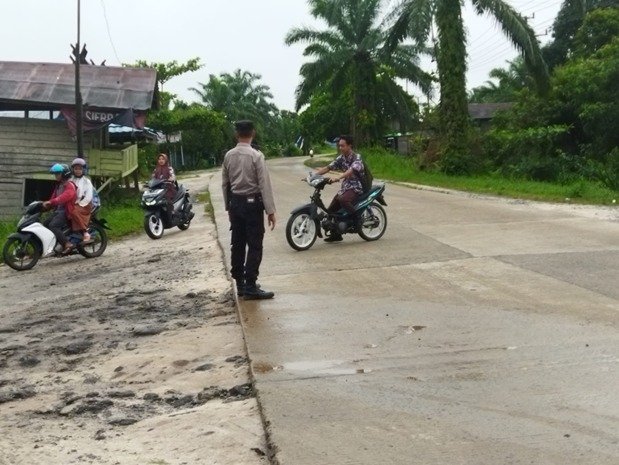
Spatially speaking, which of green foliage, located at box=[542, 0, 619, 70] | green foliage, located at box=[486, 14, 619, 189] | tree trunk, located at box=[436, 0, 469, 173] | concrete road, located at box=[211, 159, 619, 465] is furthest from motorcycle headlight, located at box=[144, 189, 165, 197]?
→ green foliage, located at box=[542, 0, 619, 70]

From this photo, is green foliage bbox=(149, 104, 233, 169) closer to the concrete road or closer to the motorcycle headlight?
the motorcycle headlight

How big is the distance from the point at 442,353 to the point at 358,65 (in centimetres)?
3767

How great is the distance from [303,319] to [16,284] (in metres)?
5.80

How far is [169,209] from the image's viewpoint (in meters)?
15.4

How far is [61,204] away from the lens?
12.1 m

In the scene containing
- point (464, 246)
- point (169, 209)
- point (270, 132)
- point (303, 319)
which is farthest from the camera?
point (270, 132)

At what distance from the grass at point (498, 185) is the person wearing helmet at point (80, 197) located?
10381mm

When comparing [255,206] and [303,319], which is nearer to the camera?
[303,319]

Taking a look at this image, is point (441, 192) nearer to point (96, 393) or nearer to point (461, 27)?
point (461, 27)

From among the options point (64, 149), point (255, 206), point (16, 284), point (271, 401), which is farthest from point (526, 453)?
point (64, 149)

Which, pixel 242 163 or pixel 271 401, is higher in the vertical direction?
pixel 242 163

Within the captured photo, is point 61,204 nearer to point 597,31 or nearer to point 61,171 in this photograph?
point 61,171

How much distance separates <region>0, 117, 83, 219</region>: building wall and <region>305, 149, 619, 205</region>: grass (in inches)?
440

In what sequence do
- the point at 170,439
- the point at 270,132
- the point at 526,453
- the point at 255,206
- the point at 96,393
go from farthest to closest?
the point at 270,132 → the point at 255,206 → the point at 96,393 → the point at 170,439 → the point at 526,453
